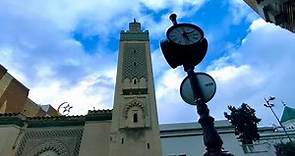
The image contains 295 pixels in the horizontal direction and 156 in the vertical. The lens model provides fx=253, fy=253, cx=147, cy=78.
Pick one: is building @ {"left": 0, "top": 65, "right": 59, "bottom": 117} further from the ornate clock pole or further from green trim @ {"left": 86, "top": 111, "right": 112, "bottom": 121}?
the ornate clock pole

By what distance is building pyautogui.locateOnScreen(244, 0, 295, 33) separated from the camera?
494 cm

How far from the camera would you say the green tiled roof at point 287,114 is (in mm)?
30891

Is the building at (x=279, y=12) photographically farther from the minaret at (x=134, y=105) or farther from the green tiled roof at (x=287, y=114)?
the green tiled roof at (x=287, y=114)

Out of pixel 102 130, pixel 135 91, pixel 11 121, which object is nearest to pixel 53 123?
pixel 11 121

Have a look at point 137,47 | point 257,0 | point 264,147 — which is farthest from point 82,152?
point 264,147

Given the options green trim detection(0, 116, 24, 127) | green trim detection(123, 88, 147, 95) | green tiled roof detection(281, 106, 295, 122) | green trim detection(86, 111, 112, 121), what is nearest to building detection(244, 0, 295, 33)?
green trim detection(123, 88, 147, 95)

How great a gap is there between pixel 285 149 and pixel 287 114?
13210mm

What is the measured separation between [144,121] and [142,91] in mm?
2247

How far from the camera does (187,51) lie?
2.36 metres

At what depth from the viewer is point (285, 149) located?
1998cm

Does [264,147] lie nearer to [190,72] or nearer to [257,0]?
[257,0]

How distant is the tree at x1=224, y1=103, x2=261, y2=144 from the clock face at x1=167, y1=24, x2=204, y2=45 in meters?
21.0

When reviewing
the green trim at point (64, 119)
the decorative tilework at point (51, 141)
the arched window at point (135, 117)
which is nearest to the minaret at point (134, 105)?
the arched window at point (135, 117)

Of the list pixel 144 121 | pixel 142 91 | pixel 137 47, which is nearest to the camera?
pixel 144 121
